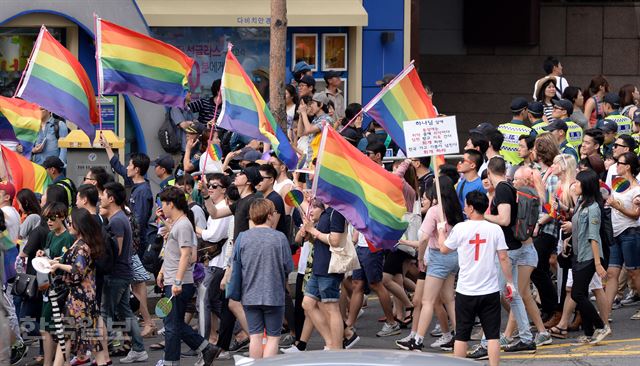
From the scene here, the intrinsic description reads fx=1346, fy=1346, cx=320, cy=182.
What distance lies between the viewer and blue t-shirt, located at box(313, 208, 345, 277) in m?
13.0

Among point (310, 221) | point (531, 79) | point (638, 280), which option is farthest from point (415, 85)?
point (531, 79)

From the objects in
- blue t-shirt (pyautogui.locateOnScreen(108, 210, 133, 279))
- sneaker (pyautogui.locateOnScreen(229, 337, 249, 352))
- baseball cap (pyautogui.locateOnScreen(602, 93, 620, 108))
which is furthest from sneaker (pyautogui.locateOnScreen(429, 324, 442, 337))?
baseball cap (pyautogui.locateOnScreen(602, 93, 620, 108))

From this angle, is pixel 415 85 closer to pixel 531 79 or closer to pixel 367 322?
pixel 367 322

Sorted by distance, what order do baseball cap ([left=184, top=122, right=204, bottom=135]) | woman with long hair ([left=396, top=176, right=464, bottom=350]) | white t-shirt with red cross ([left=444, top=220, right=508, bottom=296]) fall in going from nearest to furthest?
white t-shirt with red cross ([left=444, top=220, right=508, bottom=296]) → woman with long hair ([left=396, top=176, right=464, bottom=350]) → baseball cap ([left=184, top=122, right=204, bottom=135])

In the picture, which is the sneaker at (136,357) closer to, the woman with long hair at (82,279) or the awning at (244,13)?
the woman with long hair at (82,279)

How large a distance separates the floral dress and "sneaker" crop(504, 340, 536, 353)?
407 cm

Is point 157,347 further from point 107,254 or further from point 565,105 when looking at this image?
point 565,105

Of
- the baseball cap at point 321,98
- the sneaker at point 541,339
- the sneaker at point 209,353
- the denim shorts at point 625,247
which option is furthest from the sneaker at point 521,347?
the baseball cap at point 321,98

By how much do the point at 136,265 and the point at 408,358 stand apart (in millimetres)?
6585

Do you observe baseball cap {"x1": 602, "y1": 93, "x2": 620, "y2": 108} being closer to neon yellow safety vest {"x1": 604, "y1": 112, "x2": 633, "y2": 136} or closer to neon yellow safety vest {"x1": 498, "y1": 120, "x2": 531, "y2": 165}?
neon yellow safety vest {"x1": 604, "y1": 112, "x2": 633, "y2": 136}

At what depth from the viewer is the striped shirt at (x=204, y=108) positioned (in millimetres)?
19959

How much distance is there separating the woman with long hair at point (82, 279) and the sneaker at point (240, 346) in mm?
1573

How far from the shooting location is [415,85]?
13578 millimetres

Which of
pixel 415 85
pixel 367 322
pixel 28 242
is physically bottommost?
pixel 367 322
